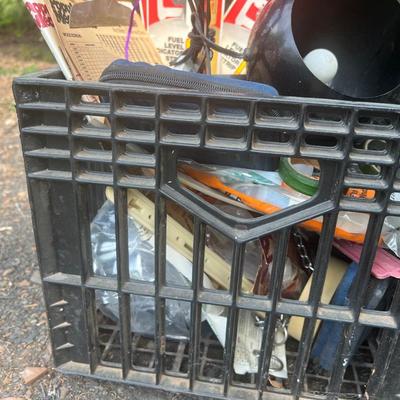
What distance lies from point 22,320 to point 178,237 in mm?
581

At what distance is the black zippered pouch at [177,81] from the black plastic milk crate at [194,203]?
1.2 inches

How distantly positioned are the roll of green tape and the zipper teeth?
0.56 feet

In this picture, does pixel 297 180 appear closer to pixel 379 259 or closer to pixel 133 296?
pixel 379 259

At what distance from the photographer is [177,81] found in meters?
0.76

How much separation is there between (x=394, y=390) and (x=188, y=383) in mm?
437

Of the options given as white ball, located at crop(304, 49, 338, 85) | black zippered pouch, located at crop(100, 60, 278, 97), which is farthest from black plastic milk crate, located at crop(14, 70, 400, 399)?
white ball, located at crop(304, 49, 338, 85)

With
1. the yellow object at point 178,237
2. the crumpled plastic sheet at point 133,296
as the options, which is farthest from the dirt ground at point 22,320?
the yellow object at point 178,237

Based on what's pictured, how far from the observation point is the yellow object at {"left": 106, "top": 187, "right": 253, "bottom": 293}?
925mm

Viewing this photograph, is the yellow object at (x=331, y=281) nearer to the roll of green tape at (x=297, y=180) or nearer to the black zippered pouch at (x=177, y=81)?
the roll of green tape at (x=297, y=180)

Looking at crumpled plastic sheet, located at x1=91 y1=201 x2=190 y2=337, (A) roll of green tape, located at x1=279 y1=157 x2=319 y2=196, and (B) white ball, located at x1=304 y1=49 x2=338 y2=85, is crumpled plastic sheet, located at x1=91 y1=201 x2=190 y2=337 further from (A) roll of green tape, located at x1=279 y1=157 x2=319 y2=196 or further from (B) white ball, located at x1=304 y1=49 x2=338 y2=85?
(B) white ball, located at x1=304 y1=49 x2=338 y2=85

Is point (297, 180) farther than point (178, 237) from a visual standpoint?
No

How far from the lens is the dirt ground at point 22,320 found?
3.38 ft

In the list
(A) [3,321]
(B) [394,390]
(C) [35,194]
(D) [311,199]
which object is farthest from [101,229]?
(B) [394,390]

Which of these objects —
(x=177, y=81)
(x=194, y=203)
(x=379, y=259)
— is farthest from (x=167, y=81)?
(x=379, y=259)
